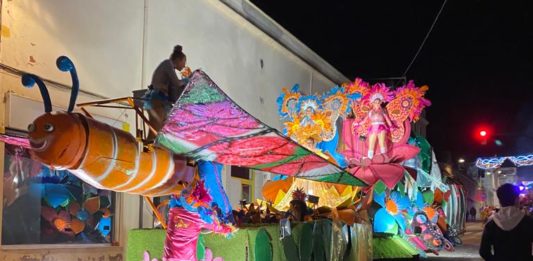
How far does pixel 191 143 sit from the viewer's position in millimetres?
5270

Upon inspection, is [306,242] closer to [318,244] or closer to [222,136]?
[318,244]

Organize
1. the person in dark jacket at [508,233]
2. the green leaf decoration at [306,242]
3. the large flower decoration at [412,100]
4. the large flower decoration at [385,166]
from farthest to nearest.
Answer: the large flower decoration at [412,100], the large flower decoration at [385,166], the green leaf decoration at [306,242], the person in dark jacket at [508,233]

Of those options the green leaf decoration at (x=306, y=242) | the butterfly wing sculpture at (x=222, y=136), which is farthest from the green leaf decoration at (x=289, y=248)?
the butterfly wing sculpture at (x=222, y=136)

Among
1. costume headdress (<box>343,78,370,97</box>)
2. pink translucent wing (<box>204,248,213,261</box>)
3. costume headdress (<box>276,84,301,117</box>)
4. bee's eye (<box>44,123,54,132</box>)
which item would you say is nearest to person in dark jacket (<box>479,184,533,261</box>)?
pink translucent wing (<box>204,248,213,261</box>)

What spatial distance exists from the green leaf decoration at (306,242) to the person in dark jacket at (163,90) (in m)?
2.40

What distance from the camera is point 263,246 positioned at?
641 cm

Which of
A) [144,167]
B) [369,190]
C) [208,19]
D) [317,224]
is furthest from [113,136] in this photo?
[208,19]

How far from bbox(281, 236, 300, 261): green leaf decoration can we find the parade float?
0.5 inches

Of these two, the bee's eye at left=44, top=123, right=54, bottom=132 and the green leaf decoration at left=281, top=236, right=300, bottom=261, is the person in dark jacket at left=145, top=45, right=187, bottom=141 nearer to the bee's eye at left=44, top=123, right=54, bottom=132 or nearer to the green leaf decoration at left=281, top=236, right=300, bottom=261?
the bee's eye at left=44, top=123, right=54, bottom=132

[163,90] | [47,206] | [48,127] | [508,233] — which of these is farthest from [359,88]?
[48,127]

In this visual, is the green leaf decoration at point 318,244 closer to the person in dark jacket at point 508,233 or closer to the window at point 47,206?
the person in dark jacket at point 508,233

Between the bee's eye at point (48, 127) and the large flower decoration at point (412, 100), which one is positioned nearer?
the bee's eye at point (48, 127)

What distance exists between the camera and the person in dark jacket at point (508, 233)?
16.7ft

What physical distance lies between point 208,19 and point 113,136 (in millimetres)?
6858
